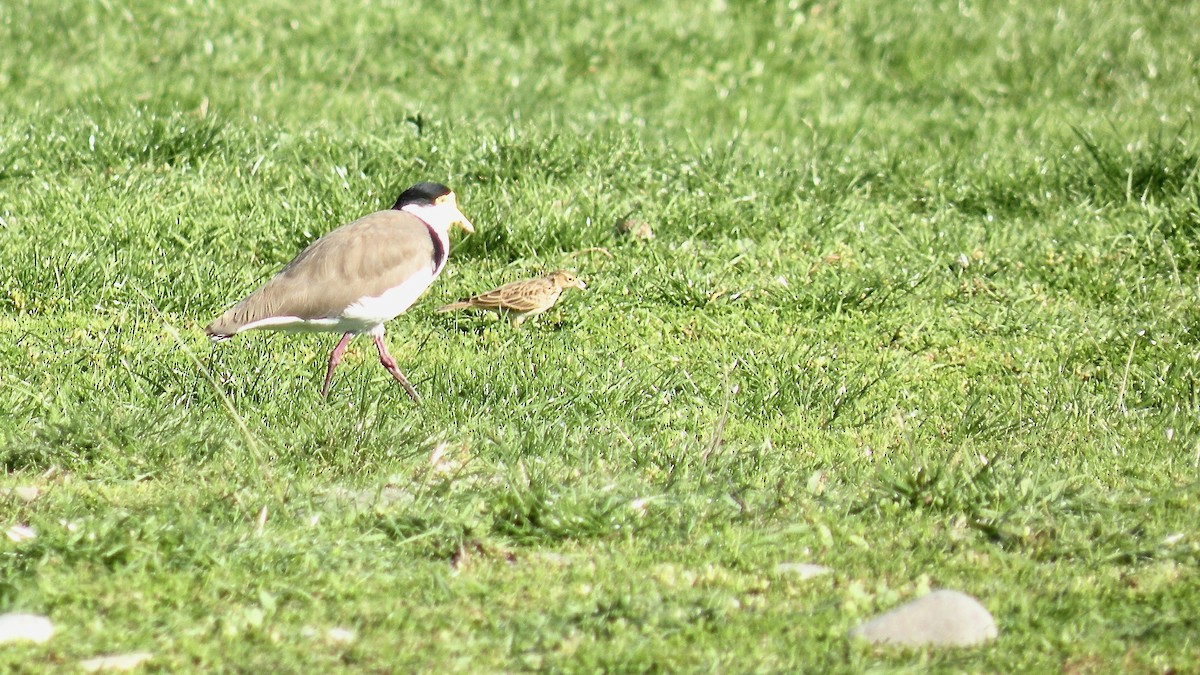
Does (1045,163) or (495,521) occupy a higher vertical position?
(495,521)

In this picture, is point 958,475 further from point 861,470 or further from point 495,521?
point 495,521

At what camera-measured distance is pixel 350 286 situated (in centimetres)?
636

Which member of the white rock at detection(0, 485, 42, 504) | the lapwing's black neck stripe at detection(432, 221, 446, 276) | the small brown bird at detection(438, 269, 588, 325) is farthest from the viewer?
the small brown bird at detection(438, 269, 588, 325)

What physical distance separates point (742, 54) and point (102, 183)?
18.3ft

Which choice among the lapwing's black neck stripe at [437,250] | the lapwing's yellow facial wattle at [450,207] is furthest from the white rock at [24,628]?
the lapwing's yellow facial wattle at [450,207]

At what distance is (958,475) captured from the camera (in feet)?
17.1

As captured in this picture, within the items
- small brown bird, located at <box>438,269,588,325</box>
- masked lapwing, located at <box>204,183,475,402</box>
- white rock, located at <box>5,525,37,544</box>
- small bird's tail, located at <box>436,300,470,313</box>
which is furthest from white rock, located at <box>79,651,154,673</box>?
small bird's tail, located at <box>436,300,470,313</box>

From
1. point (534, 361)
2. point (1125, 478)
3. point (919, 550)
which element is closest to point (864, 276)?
point (534, 361)

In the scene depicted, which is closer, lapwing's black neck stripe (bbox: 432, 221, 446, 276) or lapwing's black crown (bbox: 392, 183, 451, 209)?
lapwing's black neck stripe (bbox: 432, 221, 446, 276)

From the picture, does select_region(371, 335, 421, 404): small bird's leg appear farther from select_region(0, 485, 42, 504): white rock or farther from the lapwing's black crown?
select_region(0, 485, 42, 504): white rock

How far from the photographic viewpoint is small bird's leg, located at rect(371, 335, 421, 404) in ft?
20.7

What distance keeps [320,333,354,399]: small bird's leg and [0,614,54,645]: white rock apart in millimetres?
2053

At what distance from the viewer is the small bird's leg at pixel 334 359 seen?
6.24 meters

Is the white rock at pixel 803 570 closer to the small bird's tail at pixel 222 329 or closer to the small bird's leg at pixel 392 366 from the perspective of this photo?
the small bird's leg at pixel 392 366
